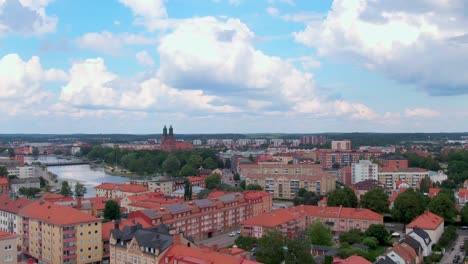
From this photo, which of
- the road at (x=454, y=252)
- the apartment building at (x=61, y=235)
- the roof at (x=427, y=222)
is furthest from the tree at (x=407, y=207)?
the apartment building at (x=61, y=235)

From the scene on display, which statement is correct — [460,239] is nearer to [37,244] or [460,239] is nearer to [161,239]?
[161,239]

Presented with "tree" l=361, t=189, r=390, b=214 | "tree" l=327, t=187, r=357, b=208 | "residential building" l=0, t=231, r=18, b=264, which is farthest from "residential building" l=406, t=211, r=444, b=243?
"residential building" l=0, t=231, r=18, b=264

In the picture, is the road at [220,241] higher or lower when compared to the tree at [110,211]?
lower

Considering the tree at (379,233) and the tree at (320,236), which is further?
the tree at (379,233)

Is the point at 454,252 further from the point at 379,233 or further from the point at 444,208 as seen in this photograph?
the point at 444,208

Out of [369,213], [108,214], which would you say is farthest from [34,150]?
[369,213]

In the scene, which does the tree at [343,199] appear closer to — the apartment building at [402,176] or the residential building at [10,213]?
the apartment building at [402,176]

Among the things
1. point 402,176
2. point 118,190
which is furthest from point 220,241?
point 402,176
